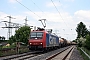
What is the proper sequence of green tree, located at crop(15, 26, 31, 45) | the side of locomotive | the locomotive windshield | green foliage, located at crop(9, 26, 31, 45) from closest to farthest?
the side of locomotive
the locomotive windshield
green foliage, located at crop(9, 26, 31, 45)
green tree, located at crop(15, 26, 31, 45)

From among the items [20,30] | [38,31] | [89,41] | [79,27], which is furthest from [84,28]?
[38,31]

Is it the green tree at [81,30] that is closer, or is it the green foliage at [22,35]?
the green foliage at [22,35]

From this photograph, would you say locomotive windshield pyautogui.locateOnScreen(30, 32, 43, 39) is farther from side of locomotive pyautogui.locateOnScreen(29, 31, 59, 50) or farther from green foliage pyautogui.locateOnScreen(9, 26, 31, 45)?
green foliage pyautogui.locateOnScreen(9, 26, 31, 45)

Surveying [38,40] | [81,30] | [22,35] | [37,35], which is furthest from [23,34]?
[81,30]

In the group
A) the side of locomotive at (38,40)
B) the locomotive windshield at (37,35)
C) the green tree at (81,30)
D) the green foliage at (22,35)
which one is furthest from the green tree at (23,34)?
the green tree at (81,30)

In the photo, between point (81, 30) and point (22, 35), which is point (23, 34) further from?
point (81, 30)

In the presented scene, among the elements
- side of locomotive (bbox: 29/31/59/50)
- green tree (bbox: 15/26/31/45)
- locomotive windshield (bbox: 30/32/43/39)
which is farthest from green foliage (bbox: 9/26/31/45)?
side of locomotive (bbox: 29/31/59/50)

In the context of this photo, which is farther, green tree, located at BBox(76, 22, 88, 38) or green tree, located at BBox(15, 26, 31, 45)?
green tree, located at BBox(76, 22, 88, 38)

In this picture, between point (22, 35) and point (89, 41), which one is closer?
point (89, 41)

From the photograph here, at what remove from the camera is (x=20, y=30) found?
256 feet

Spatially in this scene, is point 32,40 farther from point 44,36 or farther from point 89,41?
point 89,41

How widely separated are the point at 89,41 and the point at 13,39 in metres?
37.1

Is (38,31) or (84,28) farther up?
(84,28)

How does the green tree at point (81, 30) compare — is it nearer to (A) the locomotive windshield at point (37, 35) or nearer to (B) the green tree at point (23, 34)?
(B) the green tree at point (23, 34)
